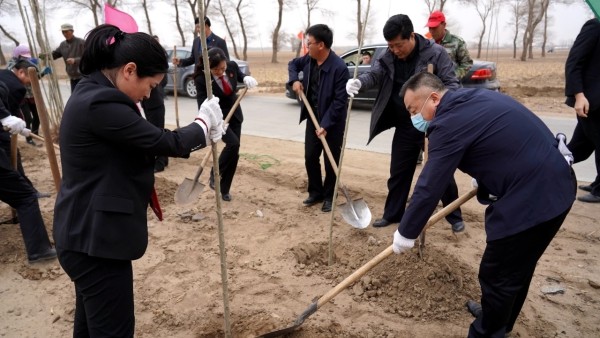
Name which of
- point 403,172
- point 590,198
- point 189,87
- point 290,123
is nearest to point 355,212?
point 403,172

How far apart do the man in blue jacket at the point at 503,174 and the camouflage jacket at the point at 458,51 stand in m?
2.82

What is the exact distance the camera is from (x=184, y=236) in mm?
3859

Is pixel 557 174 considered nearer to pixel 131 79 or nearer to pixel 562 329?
pixel 562 329

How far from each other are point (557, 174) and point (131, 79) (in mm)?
1844

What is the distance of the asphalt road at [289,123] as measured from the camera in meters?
6.51

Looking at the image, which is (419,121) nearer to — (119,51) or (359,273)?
(359,273)

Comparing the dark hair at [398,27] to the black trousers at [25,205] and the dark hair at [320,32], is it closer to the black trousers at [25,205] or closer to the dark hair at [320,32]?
the dark hair at [320,32]

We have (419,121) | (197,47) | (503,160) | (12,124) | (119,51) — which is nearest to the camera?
(119,51)

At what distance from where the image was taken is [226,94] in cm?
438

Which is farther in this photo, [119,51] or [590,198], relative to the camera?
[590,198]

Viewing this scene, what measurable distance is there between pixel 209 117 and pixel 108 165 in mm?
536

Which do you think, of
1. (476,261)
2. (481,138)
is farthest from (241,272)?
(481,138)

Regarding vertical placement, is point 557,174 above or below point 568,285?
above

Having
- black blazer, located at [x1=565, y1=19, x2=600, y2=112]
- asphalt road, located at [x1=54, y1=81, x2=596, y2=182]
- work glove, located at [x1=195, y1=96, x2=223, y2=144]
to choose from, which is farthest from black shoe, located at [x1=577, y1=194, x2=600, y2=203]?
work glove, located at [x1=195, y1=96, x2=223, y2=144]
